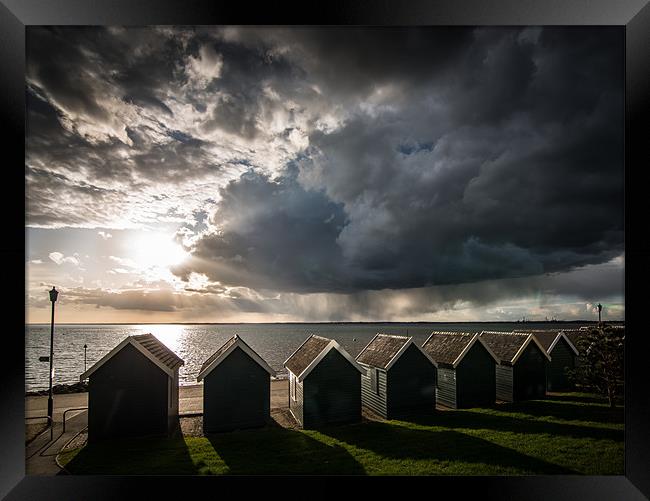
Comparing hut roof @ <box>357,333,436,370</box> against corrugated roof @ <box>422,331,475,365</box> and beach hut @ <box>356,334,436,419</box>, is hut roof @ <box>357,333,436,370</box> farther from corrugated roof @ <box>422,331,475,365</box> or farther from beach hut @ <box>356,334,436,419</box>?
corrugated roof @ <box>422,331,475,365</box>

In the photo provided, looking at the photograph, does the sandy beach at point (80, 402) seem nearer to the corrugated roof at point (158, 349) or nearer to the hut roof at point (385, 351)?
the corrugated roof at point (158, 349)

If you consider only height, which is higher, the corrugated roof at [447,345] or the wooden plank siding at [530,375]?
the corrugated roof at [447,345]

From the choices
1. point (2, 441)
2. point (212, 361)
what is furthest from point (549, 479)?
point (2, 441)

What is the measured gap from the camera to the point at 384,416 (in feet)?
28.8

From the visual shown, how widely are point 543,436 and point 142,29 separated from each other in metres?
12.1

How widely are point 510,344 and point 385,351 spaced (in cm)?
496

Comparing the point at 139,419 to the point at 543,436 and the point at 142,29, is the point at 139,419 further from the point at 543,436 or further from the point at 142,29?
the point at 543,436

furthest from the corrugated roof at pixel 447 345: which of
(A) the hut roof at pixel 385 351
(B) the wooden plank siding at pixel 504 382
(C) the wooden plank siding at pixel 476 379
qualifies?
(B) the wooden plank siding at pixel 504 382

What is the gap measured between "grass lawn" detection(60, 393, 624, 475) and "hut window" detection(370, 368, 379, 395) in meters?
1.11

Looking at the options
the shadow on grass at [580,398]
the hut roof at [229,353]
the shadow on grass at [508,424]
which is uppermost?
the hut roof at [229,353]

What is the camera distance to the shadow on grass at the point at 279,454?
6062 mm

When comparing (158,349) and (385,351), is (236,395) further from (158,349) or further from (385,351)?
(385,351)

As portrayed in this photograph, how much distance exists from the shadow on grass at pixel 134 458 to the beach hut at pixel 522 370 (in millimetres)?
9573

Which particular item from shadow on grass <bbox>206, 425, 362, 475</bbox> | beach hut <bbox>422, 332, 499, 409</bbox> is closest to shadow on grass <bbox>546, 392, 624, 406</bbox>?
beach hut <bbox>422, 332, 499, 409</bbox>
